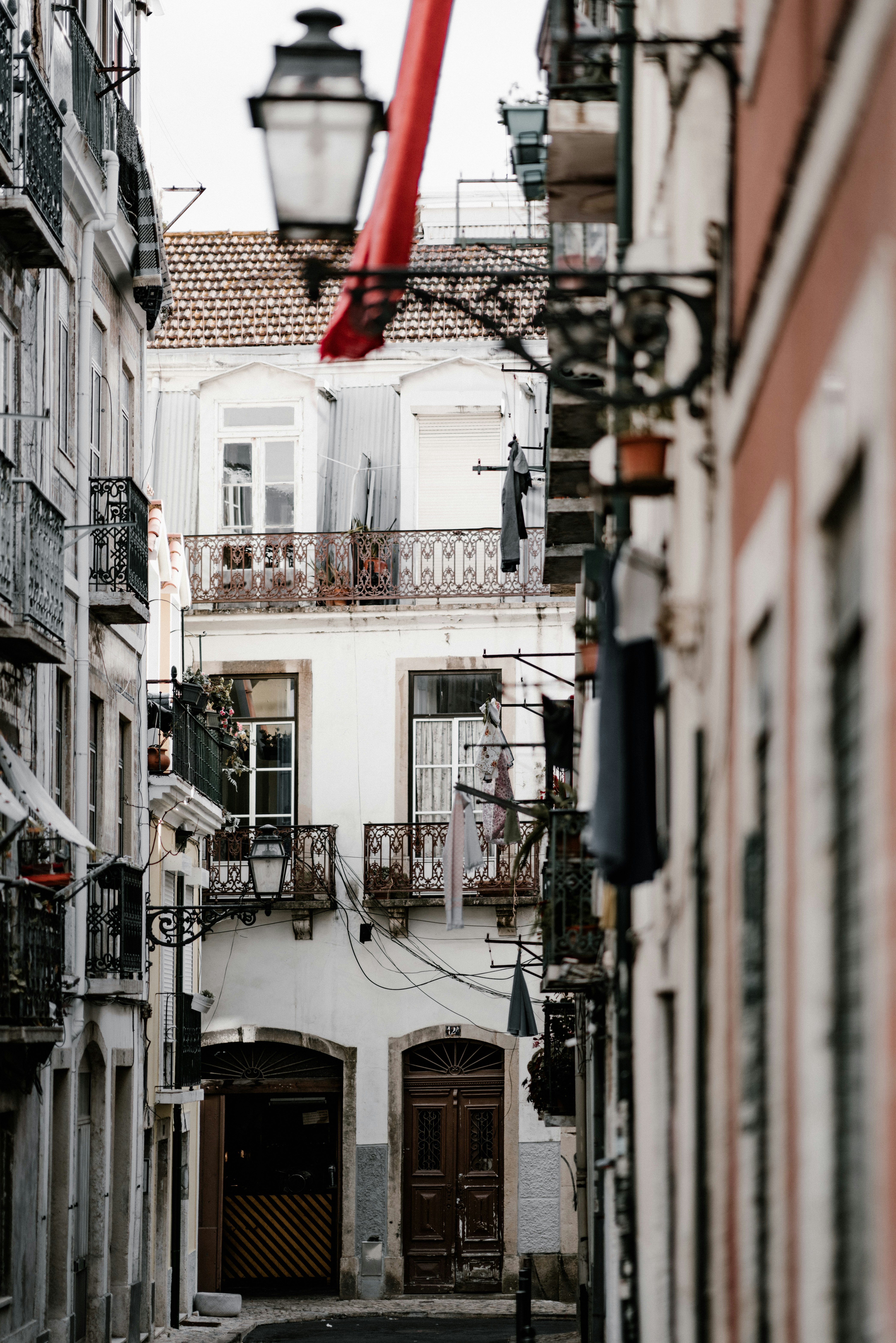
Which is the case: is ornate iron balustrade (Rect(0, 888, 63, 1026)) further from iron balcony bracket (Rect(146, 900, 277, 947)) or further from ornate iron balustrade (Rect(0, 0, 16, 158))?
ornate iron balustrade (Rect(0, 0, 16, 158))

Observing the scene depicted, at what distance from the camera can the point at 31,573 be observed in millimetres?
15484

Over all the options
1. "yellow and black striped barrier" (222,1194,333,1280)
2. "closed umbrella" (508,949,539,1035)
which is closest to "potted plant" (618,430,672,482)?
"closed umbrella" (508,949,539,1035)

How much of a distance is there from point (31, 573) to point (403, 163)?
6245 millimetres

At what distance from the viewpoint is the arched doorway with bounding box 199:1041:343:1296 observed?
29.7 metres

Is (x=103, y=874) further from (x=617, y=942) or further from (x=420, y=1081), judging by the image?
(x=420, y=1081)

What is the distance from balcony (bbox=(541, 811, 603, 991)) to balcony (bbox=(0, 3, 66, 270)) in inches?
239

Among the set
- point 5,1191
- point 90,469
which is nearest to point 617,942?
point 5,1191

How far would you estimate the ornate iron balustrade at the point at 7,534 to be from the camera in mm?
14859

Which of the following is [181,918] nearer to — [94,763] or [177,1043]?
[94,763]

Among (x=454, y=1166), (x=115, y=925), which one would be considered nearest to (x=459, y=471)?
(x=454, y=1166)

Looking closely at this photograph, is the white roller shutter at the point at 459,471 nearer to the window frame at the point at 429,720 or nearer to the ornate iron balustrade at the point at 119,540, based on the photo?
the window frame at the point at 429,720

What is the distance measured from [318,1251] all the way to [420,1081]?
3.02 m

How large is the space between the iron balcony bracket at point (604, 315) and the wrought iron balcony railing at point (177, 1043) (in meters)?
17.6

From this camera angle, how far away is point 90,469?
20.3 metres
